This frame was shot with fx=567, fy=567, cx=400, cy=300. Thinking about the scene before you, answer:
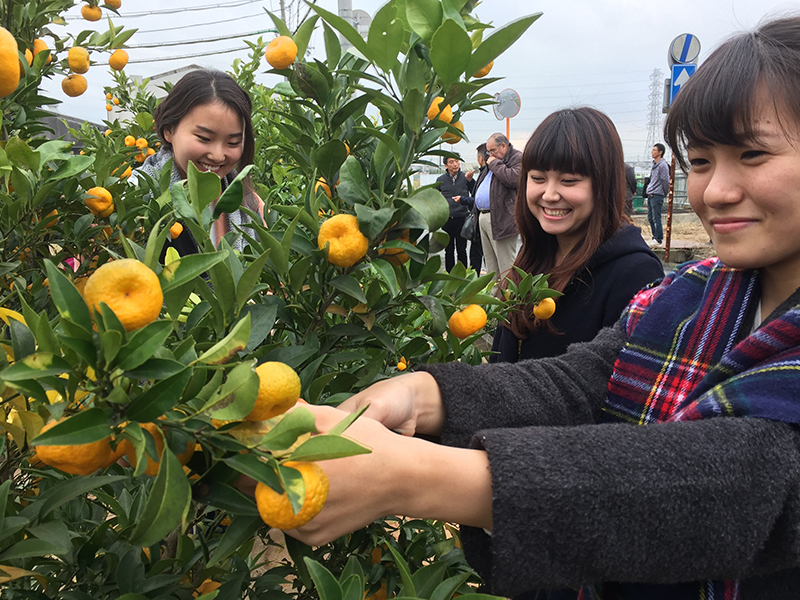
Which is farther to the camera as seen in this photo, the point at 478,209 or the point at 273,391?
the point at 478,209

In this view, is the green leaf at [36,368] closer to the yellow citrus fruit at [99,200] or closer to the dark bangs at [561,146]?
the yellow citrus fruit at [99,200]

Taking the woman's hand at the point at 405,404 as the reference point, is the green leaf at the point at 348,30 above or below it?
above

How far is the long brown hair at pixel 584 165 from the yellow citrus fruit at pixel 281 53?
3.35ft

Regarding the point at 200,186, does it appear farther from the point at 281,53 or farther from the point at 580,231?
the point at 580,231

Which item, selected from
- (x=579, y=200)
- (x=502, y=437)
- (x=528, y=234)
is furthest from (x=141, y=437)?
(x=528, y=234)

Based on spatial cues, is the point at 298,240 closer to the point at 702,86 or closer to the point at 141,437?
the point at 141,437

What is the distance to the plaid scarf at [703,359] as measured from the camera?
59 cm

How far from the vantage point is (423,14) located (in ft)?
2.02

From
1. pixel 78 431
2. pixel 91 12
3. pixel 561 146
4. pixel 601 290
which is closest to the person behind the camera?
pixel 78 431

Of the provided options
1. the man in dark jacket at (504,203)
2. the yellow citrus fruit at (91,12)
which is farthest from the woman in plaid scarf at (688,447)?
the man in dark jacket at (504,203)

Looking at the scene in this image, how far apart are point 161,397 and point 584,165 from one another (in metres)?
1.53

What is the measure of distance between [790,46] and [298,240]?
64 cm

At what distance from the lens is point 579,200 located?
166 cm

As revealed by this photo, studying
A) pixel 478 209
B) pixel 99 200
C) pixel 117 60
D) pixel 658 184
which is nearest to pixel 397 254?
pixel 99 200
